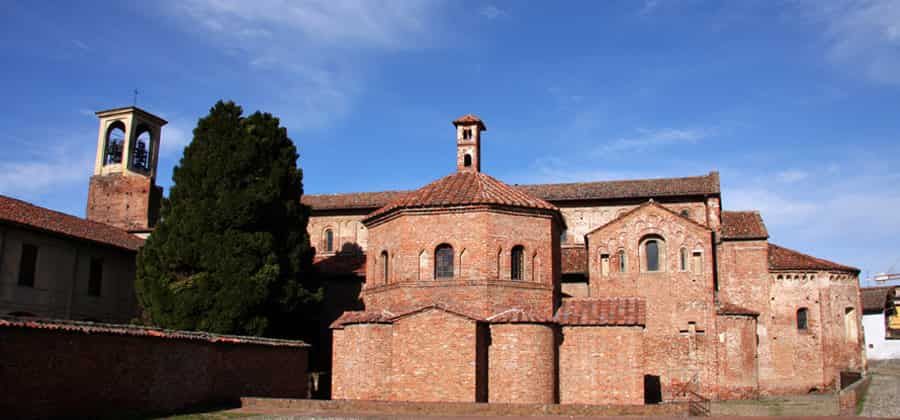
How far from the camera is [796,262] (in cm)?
3139

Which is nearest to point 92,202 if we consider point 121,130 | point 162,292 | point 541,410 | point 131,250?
point 121,130

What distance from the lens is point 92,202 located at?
127 ft

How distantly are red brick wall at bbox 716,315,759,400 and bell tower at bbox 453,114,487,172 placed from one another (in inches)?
453

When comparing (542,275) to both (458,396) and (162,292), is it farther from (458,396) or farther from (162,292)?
(162,292)

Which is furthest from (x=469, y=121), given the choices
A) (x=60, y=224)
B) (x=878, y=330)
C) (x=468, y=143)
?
(x=878, y=330)

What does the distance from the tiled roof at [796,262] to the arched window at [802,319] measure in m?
1.81

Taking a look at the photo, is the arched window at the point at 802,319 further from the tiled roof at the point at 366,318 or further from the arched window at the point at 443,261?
the tiled roof at the point at 366,318

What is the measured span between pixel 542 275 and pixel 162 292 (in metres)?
13.3

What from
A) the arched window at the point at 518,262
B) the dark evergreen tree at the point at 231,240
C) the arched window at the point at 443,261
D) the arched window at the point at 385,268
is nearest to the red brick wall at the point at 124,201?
the dark evergreen tree at the point at 231,240

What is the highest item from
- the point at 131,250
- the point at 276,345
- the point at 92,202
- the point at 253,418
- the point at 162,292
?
the point at 92,202

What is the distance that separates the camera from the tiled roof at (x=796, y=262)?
102 ft

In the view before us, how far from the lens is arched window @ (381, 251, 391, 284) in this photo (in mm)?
24297

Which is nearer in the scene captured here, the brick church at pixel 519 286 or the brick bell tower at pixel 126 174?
the brick church at pixel 519 286

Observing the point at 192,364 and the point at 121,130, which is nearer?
the point at 192,364
